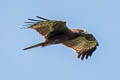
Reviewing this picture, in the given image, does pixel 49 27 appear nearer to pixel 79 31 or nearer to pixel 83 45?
pixel 79 31

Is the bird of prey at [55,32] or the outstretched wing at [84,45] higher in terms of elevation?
the bird of prey at [55,32]

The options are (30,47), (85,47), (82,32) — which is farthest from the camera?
(85,47)

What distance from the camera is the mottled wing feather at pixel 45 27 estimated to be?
16.4 metres

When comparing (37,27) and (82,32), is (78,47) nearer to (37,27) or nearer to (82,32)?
(82,32)

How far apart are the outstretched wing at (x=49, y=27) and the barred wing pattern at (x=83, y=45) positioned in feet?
4.13

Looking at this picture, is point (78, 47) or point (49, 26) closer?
point (49, 26)

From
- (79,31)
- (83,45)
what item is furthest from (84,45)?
(79,31)

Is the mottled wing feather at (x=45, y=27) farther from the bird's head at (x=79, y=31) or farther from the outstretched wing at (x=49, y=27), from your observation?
the bird's head at (x=79, y=31)

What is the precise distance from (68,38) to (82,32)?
2.55 feet

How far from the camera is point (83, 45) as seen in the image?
1838 centimetres

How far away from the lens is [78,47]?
18250mm

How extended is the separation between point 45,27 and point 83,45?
7.39 ft

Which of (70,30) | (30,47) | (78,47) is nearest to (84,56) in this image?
(78,47)

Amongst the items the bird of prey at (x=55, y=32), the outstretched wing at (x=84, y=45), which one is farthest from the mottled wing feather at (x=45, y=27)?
the outstretched wing at (x=84, y=45)
